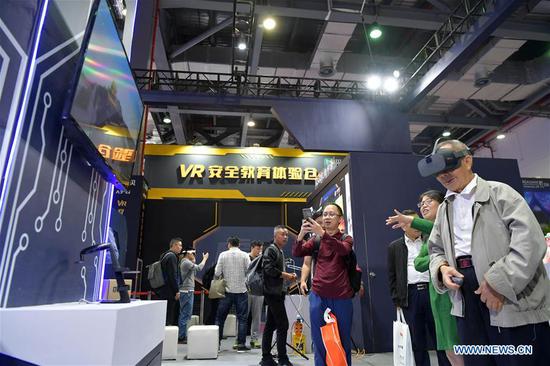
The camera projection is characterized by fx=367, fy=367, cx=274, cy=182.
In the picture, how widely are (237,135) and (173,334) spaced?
9633 millimetres

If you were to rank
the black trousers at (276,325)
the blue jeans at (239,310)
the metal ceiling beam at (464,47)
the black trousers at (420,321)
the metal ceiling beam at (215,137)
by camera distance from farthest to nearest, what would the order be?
the metal ceiling beam at (215,137) < the metal ceiling beam at (464,47) < the blue jeans at (239,310) < the black trousers at (276,325) < the black trousers at (420,321)

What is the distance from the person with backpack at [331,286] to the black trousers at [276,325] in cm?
116

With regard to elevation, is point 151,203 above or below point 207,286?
above

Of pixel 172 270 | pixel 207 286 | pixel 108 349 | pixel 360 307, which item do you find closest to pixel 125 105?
pixel 108 349

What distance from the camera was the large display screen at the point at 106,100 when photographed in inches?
72.4

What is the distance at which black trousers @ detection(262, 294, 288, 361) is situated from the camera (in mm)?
3920

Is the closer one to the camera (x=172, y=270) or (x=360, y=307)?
(x=360, y=307)

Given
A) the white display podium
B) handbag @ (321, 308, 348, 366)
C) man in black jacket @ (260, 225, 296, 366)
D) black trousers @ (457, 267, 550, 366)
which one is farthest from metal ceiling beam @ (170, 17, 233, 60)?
the white display podium

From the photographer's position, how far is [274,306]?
3984 millimetres

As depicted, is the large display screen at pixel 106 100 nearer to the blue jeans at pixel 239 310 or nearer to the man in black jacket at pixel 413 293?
the man in black jacket at pixel 413 293

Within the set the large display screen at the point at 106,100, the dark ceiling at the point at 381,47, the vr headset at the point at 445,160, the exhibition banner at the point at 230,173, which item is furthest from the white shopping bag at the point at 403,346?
the exhibition banner at the point at 230,173

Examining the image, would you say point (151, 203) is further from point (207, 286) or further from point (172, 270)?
point (172, 270)

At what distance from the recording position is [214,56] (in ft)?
31.8

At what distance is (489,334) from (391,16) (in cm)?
752
